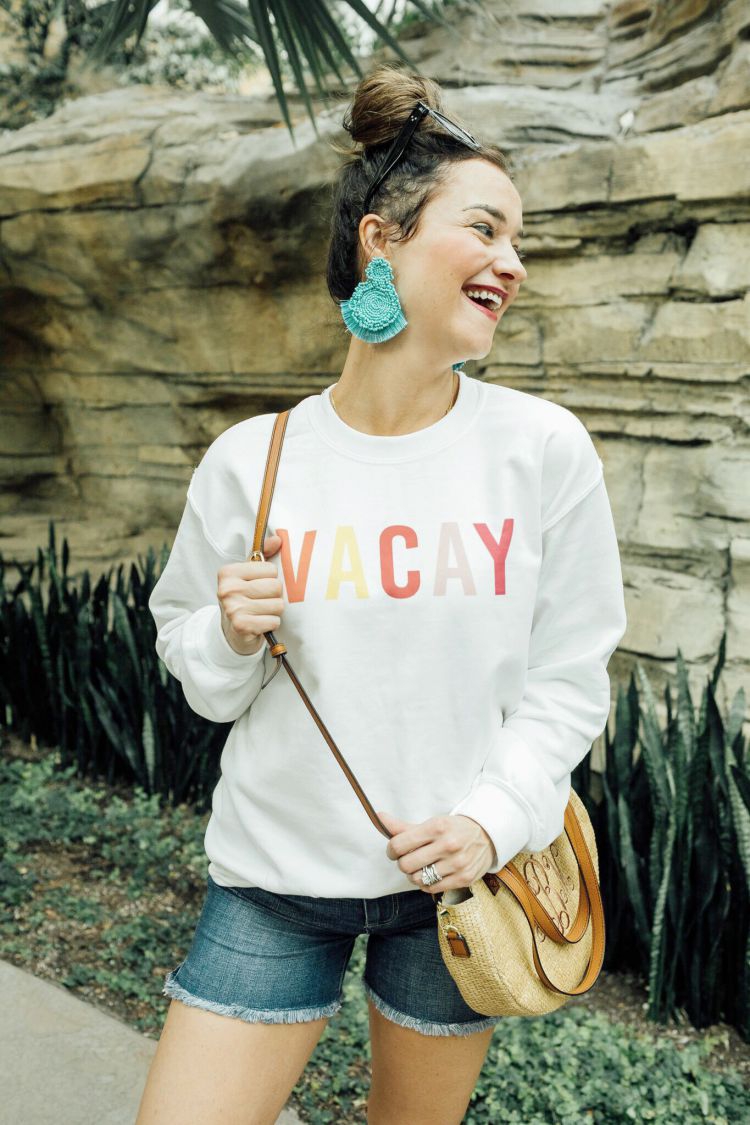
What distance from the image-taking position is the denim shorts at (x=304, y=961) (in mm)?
1223

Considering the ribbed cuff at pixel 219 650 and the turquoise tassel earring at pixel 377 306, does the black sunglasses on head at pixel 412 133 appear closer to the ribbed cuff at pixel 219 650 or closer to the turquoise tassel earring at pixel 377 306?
the turquoise tassel earring at pixel 377 306

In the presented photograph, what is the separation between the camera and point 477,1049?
131 centimetres

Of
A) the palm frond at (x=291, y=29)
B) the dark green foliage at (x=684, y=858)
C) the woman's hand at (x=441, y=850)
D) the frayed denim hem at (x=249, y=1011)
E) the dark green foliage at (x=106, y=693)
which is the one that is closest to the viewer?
the woman's hand at (x=441, y=850)

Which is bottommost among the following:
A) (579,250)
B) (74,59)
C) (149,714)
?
(149,714)

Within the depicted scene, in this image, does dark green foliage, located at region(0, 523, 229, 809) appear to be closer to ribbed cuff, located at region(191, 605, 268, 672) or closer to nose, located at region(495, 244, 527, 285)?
ribbed cuff, located at region(191, 605, 268, 672)

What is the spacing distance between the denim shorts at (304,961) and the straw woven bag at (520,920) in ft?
0.30

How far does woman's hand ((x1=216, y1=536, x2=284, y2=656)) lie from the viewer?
1.16 metres

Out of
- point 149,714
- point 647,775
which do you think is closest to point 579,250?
point 647,775

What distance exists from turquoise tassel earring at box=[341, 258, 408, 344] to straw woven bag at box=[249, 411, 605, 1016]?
0.51 ft

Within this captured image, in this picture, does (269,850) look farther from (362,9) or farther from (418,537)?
(362,9)

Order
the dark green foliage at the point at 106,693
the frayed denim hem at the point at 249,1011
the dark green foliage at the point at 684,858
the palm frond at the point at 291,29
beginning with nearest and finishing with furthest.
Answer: the frayed denim hem at the point at 249,1011
the dark green foliage at the point at 684,858
the palm frond at the point at 291,29
the dark green foliage at the point at 106,693

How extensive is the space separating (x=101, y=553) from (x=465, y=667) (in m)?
4.20

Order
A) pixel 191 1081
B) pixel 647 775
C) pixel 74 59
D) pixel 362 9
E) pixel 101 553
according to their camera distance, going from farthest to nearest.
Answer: pixel 74 59, pixel 101 553, pixel 362 9, pixel 647 775, pixel 191 1081

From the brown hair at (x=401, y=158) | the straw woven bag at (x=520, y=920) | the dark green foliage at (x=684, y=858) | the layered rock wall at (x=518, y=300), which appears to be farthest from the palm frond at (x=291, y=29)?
the straw woven bag at (x=520, y=920)
